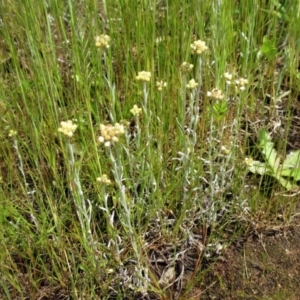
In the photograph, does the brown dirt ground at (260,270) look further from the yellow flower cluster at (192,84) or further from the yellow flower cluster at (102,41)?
the yellow flower cluster at (102,41)

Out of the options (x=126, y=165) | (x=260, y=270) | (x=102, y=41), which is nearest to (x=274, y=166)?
(x=260, y=270)

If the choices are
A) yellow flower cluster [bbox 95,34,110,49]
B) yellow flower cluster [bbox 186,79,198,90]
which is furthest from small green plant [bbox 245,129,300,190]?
yellow flower cluster [bbox 95,34,110,49]

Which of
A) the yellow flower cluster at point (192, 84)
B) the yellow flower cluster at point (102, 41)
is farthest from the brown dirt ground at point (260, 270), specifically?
the yellow flower cluster at point (102, 41)

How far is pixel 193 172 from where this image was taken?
1271mm

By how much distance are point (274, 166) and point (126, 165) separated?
39cm

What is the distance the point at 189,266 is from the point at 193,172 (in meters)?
0.23

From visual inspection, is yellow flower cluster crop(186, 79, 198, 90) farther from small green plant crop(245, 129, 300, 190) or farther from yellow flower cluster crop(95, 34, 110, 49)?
small green plant crop(245, 129, 300, 190)

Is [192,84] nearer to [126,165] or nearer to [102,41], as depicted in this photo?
[102,41]

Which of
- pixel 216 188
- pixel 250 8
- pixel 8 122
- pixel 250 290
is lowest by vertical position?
pixel 250 290

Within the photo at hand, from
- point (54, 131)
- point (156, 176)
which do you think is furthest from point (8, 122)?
point (156, 176)

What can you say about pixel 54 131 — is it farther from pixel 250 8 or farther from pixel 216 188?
pixel 250 8

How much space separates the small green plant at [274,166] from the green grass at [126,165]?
32 mm

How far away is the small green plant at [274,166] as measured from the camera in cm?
135

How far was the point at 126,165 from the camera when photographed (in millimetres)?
1349
